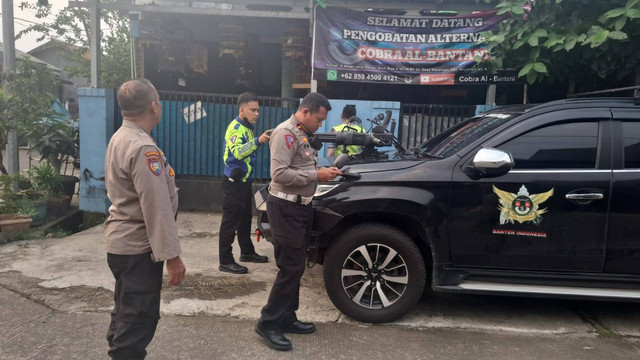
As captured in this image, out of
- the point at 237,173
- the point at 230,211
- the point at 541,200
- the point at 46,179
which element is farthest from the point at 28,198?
the point at 541,200

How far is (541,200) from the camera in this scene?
3.46m

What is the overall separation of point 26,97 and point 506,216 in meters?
6.56

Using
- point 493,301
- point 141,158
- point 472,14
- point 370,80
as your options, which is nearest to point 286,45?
point 370,80

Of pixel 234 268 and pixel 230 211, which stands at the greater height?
pixel 230 211

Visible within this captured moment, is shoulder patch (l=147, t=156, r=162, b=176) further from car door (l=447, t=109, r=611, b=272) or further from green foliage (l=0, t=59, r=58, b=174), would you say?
green foliage (l=0, t=59, r=58, b=174)

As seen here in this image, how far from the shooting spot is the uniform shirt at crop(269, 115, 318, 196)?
3123 millimetres

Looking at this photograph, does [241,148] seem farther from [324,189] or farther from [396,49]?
[396,49]

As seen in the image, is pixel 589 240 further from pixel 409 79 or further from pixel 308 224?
pixel 409 79

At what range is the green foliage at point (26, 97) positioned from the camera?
250 inches

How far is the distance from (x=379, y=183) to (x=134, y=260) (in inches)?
76.3

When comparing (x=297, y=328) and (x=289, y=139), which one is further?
(x=297, y=328)

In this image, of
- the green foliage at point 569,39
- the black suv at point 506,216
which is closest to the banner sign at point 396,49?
the green foliage at point 569,39

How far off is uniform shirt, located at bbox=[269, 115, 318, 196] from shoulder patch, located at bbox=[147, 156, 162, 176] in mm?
995

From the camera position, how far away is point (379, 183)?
3.57 meters
